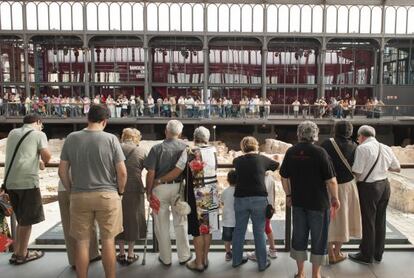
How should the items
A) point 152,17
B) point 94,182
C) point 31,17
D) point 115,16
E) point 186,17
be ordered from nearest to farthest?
point 94,182
point 31,17
point 115,16
point 152,17
point 186,17

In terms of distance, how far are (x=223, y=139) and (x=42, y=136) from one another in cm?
2426

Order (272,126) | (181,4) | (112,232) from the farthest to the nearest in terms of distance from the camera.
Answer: (181,4), (272,126), (112,232)

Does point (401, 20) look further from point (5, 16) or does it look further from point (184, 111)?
point (5, 16)

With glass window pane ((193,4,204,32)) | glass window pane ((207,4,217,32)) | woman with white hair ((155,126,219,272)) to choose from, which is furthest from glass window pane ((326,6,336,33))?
woman with white hair ((155,126,219,272))

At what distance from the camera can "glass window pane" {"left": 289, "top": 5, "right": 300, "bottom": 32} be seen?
30.8 meters

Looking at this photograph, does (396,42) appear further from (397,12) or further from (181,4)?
(181,4)

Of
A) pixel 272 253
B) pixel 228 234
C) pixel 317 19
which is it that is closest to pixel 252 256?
pixel 272 253

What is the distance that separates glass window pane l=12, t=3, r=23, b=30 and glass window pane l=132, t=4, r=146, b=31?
7586 millimetres

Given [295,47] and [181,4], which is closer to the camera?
[181,4]

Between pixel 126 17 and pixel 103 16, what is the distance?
156 centimetres

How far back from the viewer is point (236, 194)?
480 centimetres

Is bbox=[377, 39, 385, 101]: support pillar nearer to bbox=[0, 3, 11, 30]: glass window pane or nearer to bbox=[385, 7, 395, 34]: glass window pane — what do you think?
bbox=[385, 7, 395, 34]: glass window pane

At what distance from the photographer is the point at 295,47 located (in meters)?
33.1

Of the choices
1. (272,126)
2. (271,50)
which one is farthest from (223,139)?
(271,50)
